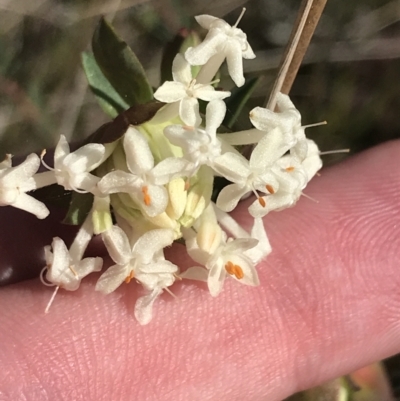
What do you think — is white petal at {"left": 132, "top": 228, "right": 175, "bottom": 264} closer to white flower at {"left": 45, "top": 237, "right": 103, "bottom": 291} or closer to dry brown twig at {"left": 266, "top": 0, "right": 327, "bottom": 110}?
white flower at {"left": 45, "top": 237, "right": 103, "bottom": 291}

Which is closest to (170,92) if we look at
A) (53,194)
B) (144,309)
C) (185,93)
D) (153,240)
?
(185,93)

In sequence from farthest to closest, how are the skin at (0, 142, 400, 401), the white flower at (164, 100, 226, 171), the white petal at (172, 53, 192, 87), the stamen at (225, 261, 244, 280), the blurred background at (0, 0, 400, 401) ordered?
the blurred background at (0, 0, 400, 401)
the skin at (0, 142, 400, 401)
the stamen at (225, 261, 244, 280)
the white petal at (172, 53, 192, 87)
the white flower at (164, 100, 226, 171)

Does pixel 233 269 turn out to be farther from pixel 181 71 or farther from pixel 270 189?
pixel 181 71

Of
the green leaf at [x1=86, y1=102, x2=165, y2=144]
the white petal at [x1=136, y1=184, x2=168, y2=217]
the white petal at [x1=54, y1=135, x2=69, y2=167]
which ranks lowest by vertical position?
the white petal at [x1=136, y1=184, x2=168, y2=217]

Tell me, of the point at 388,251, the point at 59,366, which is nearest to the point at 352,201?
the point at 388,251

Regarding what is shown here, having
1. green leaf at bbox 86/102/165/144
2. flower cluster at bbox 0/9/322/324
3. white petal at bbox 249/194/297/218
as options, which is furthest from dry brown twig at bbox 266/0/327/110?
green leaf at bbox 86/102/165/144

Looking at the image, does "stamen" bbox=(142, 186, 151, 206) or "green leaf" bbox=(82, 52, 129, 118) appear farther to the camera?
"green leaf" bbox=(82, 52, 129, 118)

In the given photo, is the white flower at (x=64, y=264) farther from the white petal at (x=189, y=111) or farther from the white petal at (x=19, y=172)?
the white petal at (x=189, y=111)
